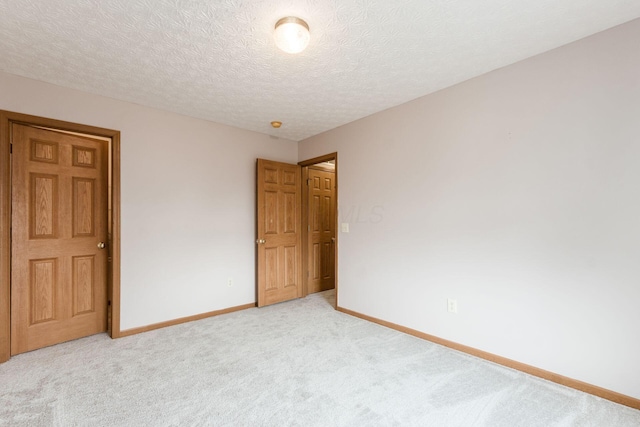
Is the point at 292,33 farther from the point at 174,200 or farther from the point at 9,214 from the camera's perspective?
the point at 9,214

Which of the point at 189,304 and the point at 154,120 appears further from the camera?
the point at 189,304

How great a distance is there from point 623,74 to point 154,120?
13.6 feet

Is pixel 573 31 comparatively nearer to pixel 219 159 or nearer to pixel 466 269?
pixel 466 269

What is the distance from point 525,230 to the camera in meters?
2.32

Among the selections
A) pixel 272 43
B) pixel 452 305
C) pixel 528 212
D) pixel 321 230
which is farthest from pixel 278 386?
pixel 321 230

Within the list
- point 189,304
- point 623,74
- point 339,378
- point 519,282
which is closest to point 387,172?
point 519,282

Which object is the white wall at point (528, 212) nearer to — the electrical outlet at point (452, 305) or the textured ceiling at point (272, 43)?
the electrical outlet at point (452, 305)

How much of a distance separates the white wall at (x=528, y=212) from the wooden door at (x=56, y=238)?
3.11m

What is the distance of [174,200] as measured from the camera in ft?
11.3

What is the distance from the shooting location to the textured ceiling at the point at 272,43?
1763mm

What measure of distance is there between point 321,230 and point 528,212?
3.10m

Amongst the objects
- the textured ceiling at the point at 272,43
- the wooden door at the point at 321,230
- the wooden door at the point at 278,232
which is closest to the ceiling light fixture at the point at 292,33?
the textured ceiling at the point at 272,43

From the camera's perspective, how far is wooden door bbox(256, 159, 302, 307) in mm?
4082

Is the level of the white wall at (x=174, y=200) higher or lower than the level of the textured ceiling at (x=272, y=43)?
lower
